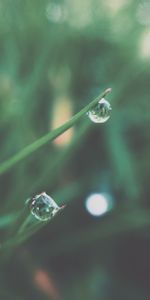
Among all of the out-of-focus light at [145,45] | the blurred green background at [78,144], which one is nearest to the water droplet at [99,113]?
the blurred green background at [78,144]

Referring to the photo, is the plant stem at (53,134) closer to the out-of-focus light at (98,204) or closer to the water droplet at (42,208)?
the water droplet at (42,208)

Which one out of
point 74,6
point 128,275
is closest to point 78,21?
point 74,6

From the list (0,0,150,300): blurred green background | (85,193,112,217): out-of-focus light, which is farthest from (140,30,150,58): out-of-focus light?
(85,193,112,217): out-of-focus light

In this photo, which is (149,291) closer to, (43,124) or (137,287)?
(137,287)

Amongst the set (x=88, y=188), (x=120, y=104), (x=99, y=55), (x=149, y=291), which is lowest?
(x=149, y=291)

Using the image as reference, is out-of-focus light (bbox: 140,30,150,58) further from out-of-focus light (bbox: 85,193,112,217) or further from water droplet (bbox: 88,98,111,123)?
water droplet (bbox: 88,98,111,123)

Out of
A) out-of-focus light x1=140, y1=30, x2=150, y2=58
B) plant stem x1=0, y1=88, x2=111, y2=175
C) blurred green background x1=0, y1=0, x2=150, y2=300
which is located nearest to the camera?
plant stem x1=0, y1=88, x2=111, y2=175

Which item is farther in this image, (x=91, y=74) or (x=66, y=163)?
(x=91, y=74)

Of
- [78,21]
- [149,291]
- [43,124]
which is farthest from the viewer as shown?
[78,21]
